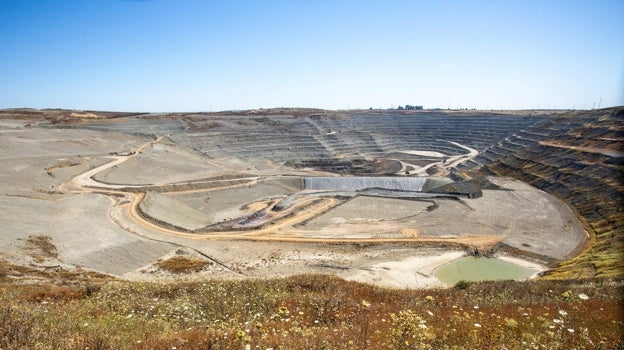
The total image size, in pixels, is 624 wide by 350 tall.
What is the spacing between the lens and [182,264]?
100ft

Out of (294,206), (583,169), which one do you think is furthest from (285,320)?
(583,169)

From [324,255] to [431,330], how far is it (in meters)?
26.3

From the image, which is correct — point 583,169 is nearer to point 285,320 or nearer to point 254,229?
point 254,229

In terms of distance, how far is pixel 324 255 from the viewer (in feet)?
114

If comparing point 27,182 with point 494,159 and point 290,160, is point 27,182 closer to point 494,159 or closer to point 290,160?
point 290,160

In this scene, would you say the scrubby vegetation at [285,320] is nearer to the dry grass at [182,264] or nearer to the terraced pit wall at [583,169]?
the dry grass at [182,264]

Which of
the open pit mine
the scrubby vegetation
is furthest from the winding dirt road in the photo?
the scrubby vegetation

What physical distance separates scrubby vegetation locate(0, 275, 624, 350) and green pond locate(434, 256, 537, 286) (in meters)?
13.7

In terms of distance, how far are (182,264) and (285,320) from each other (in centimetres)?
2301

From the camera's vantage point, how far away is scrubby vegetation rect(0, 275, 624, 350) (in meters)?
7.77

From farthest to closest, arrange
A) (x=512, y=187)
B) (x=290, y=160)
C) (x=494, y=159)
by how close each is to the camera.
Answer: (x=290, y=160), (x=494, y=159), (x=512, y=187)

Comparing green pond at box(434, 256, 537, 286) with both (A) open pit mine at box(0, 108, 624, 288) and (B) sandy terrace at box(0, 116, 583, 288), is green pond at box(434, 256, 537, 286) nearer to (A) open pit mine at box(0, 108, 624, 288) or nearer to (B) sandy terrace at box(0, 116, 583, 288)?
(A) open pit mine at box(0, 108, 624, 288)

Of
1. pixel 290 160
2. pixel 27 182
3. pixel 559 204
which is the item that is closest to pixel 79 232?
pixel 27 182

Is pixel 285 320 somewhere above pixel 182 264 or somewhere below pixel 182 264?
above
